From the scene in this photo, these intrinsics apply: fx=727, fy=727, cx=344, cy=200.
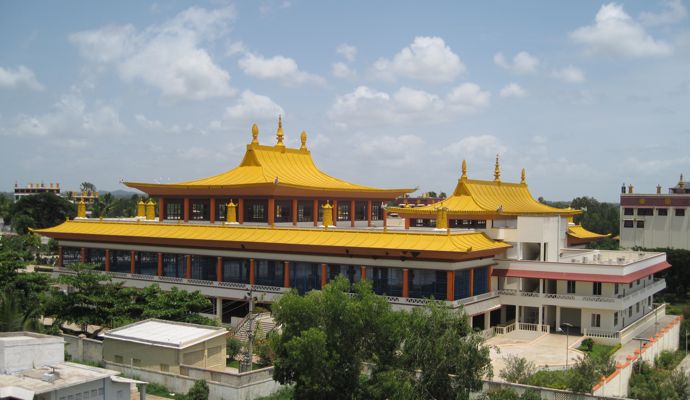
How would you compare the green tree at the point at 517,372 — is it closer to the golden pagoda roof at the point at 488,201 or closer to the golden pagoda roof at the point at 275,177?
the golden pagoda roof at the point at 488,201

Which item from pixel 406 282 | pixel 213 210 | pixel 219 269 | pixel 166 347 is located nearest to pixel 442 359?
pixel 166 347

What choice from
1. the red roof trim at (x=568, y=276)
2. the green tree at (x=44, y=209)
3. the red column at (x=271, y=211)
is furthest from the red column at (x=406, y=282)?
the green tree at (x=44, y=209)

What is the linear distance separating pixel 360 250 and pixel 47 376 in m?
23.2

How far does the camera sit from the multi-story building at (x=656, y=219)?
91.2m

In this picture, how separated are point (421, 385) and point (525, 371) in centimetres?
897

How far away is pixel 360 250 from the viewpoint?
47.1 m

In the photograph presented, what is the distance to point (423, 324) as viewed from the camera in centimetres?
2953

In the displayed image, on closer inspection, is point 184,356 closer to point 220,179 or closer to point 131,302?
point 131,302

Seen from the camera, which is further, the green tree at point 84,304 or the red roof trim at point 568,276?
the red roof trim at point 568,276

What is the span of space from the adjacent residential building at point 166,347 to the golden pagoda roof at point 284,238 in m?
11.2

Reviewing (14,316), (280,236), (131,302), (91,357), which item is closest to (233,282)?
(280,236)

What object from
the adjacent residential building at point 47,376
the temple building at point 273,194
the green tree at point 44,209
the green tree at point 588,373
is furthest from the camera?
the green tree at point 44,209

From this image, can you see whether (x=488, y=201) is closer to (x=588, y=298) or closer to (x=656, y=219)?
(x=588, y=298)

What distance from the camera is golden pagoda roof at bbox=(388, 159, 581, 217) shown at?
55219mm
